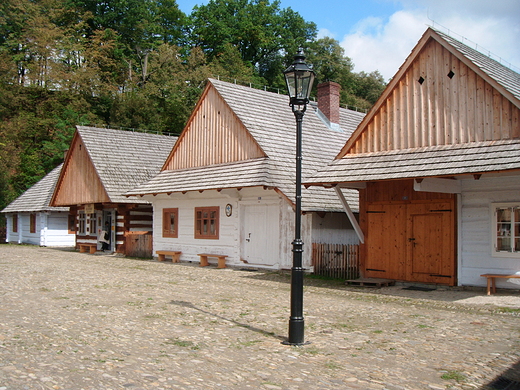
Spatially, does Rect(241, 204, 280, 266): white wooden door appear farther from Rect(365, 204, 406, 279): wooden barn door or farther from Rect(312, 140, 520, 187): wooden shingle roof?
Rect(312, 140, 520, 187): wooden shingle roof

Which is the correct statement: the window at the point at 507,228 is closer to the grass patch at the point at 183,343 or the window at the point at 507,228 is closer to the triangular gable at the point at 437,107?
the triangular gable at the point at 437,107

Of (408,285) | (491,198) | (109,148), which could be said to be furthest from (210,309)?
(109,148)

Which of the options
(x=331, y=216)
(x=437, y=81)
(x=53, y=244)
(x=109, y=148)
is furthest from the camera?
(x=53, y=244)

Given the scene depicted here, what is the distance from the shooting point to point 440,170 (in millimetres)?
12359

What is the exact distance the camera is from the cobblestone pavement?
6.20m

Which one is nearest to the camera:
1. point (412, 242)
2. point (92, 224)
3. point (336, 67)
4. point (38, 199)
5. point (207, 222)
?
point (412, 242)

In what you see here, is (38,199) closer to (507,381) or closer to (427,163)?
(427,163)

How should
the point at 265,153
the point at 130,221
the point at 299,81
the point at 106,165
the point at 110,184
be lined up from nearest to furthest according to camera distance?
the point at 299,81
the point at 265,153
the point at 110,184
the point at 130,221
the point at 106,165

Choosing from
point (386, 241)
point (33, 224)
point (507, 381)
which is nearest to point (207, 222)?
point (386, 241)

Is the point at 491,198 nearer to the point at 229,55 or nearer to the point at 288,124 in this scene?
the point at 288,124

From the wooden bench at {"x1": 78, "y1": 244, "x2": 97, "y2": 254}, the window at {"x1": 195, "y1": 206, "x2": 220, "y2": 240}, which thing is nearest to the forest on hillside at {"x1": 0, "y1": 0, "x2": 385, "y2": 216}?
the wooden bench at {"x1": 78, "y1": 244, "x2": 97, "y2": 254}

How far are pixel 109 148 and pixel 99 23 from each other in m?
31.4

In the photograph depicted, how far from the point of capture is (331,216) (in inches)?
741

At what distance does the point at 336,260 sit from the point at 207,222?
250 inches
